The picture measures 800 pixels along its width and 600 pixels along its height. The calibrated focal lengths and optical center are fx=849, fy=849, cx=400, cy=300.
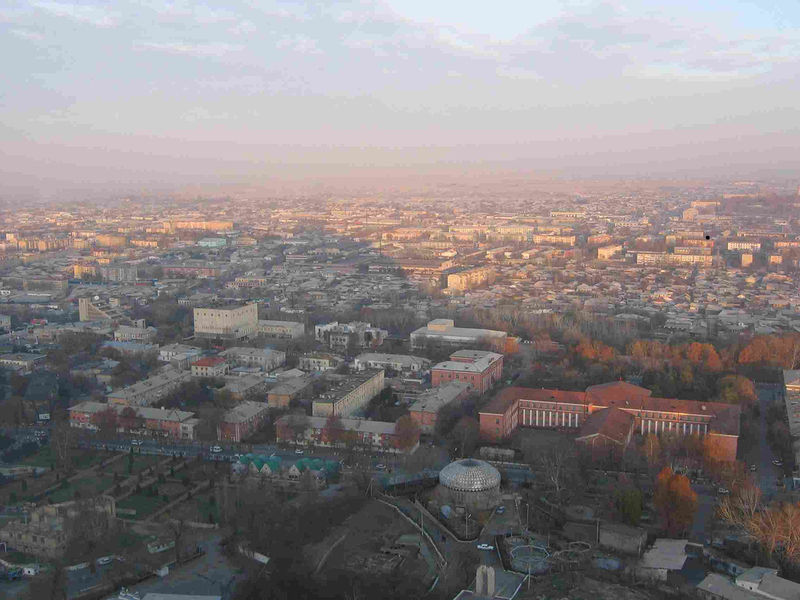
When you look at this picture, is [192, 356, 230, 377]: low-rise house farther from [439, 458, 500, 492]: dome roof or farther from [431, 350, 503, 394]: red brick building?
[439, 458, 500, 492]: dome roof

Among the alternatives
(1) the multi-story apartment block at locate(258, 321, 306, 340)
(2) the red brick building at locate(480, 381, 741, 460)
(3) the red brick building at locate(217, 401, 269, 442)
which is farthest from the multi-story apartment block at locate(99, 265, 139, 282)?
(2) the red brick building at locate(480, 381, 741, 460)

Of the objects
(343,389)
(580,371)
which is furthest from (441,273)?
(343,389)

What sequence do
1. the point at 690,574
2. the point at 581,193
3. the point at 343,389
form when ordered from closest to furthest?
the point at 690,574, the point at 343,389, the point at 581,193

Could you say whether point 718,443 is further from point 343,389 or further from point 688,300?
point 688,300

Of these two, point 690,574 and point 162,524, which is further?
point 162,524

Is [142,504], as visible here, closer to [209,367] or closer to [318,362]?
[209,367]
